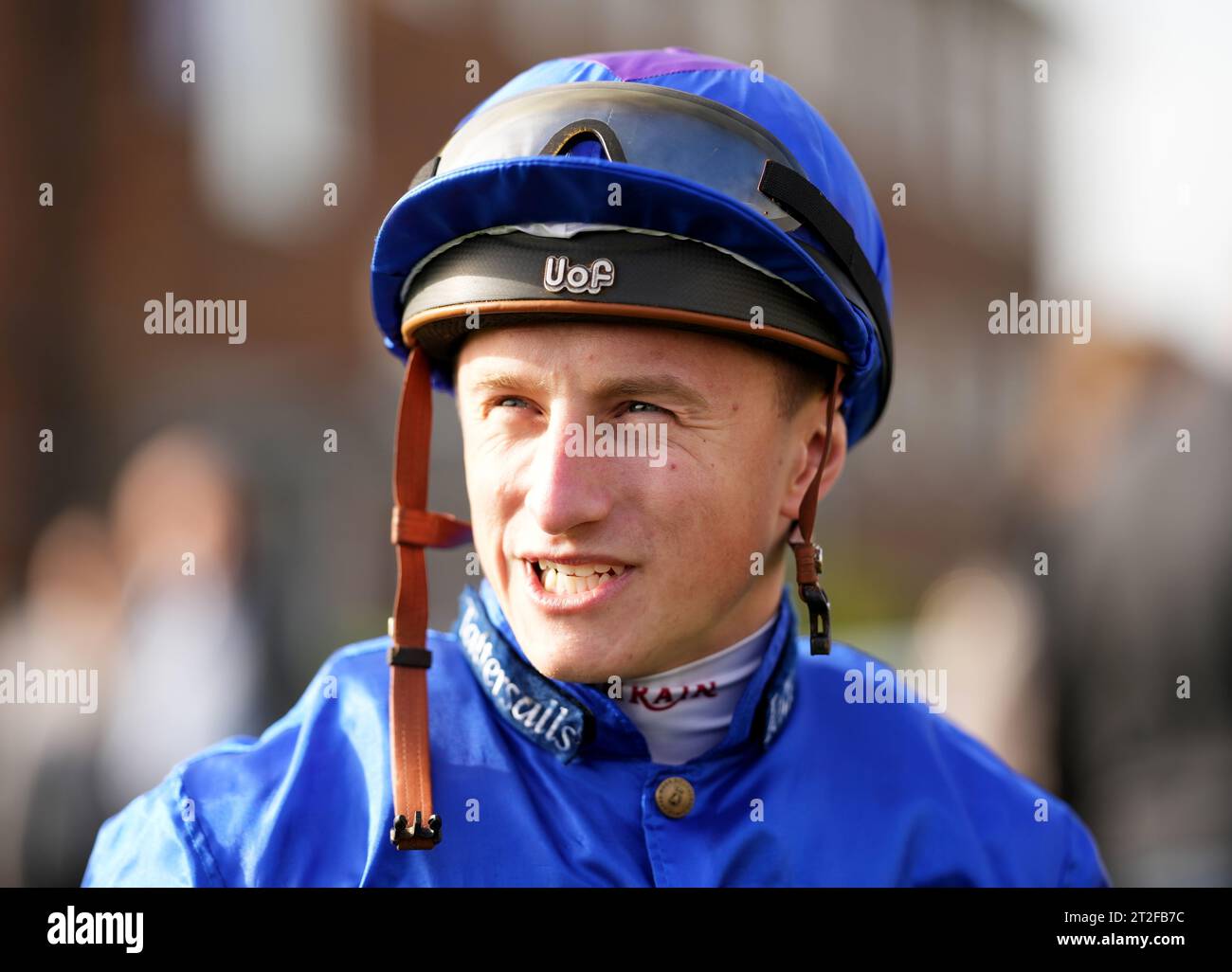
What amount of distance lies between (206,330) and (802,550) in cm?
1213

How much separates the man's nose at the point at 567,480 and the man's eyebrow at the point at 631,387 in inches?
2.6

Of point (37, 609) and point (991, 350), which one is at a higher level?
point (991, 350)

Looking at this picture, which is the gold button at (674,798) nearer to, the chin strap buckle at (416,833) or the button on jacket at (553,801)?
the button on jacket at (553,801)

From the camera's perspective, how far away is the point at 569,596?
2.24 m

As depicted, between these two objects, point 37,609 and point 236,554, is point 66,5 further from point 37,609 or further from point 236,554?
point 236,554

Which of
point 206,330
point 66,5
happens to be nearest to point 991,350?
point 206,330

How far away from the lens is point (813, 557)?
249 centimetres

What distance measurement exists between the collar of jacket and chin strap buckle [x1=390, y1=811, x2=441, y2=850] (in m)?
0.30

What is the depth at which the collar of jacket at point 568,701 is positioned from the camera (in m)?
2.38

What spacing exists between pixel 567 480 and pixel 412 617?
497mm
